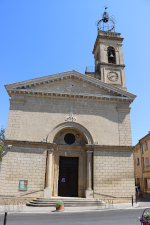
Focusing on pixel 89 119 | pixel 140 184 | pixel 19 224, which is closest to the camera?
pixel 19 224

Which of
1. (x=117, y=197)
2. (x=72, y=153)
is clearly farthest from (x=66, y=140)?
(x=117, y=197)

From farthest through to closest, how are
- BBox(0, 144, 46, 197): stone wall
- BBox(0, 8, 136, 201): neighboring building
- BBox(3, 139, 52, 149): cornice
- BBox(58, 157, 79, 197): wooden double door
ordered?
BBox(58, 157, 79, 197): wooden double door, BBox(3, 139, 52, 149): cornice, BBox(0, 8, 136, 201): neighboring building, BBox(0, 144, 46, 197): stone wall

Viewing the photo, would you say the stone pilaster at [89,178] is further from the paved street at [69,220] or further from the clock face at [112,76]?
the clock face at [112,76]

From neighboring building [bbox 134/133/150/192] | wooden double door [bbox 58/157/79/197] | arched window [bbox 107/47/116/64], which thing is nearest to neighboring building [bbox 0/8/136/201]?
wooden double door [bbox 58/157/79/197]

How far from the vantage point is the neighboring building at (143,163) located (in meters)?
30.3

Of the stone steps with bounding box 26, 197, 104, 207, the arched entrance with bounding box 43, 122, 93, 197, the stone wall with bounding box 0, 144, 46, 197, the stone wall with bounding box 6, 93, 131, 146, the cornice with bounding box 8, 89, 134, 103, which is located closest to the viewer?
the stone steps with bounding box 26, 197, 104, 207

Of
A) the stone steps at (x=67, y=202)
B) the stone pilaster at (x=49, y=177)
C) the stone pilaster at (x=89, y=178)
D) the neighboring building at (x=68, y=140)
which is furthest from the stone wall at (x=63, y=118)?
the stone steps at (x=67, y=202)

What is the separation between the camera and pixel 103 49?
26.5 metres

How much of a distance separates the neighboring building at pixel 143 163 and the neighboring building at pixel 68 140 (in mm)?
12951

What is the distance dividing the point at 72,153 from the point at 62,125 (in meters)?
2.82

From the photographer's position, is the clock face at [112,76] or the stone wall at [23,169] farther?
the clock face at [112,76]

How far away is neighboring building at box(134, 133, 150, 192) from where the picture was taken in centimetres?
3031

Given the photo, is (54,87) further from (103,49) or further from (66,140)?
(103,49)

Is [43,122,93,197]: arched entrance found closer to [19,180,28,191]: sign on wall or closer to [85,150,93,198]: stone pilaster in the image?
[85,150,93,198]: stone pilaster
